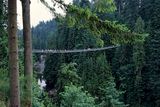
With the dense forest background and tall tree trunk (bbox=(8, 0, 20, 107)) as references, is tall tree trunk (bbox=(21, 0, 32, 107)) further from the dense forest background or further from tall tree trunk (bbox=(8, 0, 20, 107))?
the dense forest background

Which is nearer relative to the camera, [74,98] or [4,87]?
[4,87]

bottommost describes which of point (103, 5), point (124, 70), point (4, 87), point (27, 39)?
point (124, 70)

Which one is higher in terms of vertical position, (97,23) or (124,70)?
(97,23)

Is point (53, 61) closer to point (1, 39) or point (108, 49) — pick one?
point (108, 49)

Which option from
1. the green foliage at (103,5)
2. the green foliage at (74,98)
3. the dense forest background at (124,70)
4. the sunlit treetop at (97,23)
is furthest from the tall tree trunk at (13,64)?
the dense forest background at (124,70)

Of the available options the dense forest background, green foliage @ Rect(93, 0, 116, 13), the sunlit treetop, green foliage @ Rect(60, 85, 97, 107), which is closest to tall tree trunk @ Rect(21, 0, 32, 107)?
the sunlit treetop

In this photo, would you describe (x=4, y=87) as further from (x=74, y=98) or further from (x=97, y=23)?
(x=74, y=98)

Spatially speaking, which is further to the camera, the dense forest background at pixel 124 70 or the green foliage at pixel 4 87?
the dense forest background at pixel 124 70

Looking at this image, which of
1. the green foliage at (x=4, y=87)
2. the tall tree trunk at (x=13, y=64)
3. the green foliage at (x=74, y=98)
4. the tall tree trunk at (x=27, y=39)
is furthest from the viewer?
the green foliage at (x=74, y=98)

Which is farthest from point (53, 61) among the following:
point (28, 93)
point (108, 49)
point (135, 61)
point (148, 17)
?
point (28, 93)

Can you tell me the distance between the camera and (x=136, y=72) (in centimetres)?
6066

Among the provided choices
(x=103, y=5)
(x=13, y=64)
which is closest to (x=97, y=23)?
(x=103, y=5)

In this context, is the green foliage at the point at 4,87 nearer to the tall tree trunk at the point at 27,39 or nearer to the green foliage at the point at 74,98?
the tall tree trunk at the point at 27,39

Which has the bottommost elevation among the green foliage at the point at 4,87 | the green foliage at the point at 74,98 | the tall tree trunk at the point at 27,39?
the green foliage at the point at 74,98
